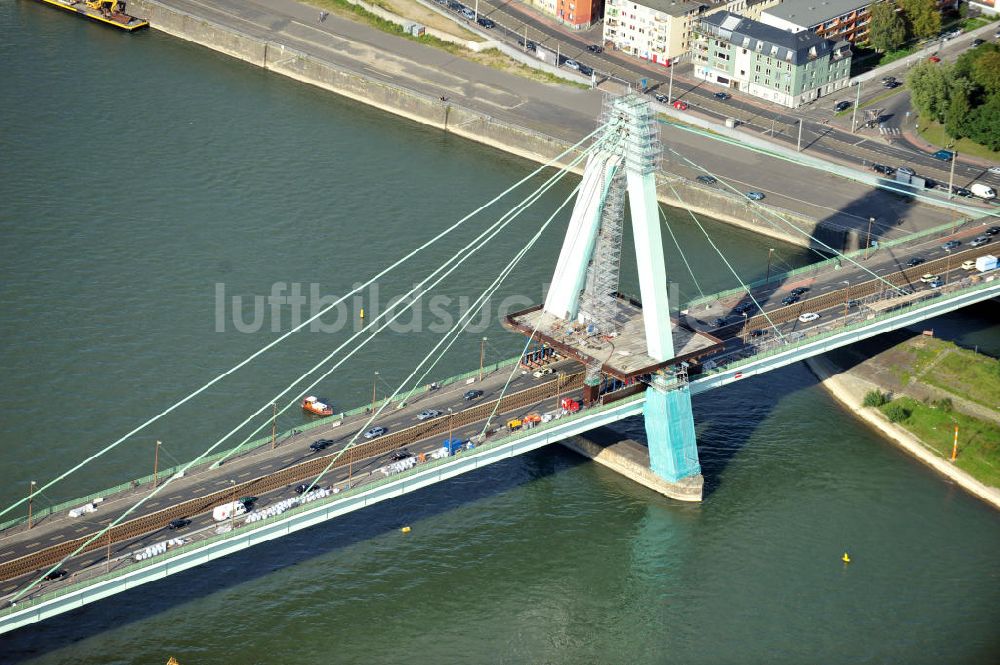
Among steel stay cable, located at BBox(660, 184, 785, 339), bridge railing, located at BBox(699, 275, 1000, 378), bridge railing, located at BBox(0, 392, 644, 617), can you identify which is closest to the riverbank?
bridge railing, located at BBox(699, 275, 1000, 378)

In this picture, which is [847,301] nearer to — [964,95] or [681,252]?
[681,252]

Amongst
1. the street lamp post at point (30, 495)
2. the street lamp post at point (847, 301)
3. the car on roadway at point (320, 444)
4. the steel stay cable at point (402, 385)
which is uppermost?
the street lamp post at point (847, 301)

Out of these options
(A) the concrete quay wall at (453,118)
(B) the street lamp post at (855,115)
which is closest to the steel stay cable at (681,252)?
(A) the concrete quay wall at (453,118)

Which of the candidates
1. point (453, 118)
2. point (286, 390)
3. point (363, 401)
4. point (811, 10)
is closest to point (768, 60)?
point (811, 10)

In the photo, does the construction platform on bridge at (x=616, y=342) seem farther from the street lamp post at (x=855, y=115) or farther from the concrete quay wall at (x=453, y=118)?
the street lamp post at (x=855, y=115)

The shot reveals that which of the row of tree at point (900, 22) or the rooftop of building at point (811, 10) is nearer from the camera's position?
the rooftop of building at point (811, 10)

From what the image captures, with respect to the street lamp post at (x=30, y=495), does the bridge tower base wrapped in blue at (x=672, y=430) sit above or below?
above

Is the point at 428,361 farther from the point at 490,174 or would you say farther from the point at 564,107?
the point at 564,107

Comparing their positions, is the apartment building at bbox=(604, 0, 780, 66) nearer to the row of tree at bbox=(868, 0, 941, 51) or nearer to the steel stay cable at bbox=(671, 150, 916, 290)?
the row of tree at bbox=(868, 0, 941, 51)
